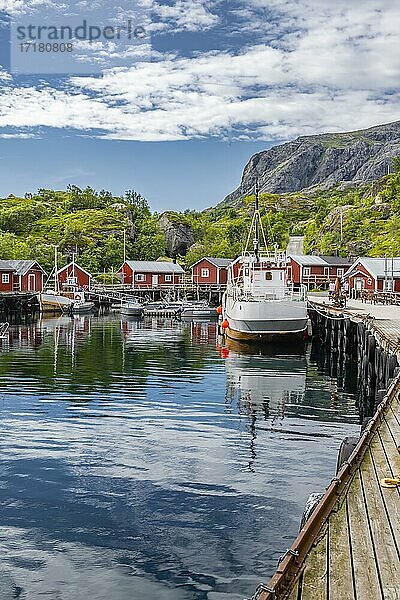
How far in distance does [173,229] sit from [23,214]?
34.2 metres

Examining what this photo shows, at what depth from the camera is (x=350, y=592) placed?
591 centimetres

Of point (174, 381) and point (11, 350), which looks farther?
point (11, 350)

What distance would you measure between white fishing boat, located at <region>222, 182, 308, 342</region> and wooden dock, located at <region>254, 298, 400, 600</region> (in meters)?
30.9

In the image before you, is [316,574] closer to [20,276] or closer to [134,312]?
[134,312]

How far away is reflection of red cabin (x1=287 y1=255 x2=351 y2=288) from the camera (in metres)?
95.6

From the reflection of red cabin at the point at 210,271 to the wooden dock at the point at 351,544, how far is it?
9470 cm

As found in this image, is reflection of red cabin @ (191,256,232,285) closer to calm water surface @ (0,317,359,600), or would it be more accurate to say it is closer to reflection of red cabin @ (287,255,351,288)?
reflection of red cabin @ (287,255,351,288)

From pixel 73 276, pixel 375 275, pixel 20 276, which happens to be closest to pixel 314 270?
pixel 375 275

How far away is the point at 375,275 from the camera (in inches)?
2950

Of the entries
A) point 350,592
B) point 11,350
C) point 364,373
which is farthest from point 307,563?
point 11,350

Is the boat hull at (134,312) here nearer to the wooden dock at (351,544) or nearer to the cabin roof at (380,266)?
the cabin roof at (380,266)

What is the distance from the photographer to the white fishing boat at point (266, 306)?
41.2 metres

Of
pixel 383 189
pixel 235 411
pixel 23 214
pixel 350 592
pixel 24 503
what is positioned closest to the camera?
pixel 350 592

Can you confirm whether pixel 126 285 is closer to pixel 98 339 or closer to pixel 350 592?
pixel 98 339
